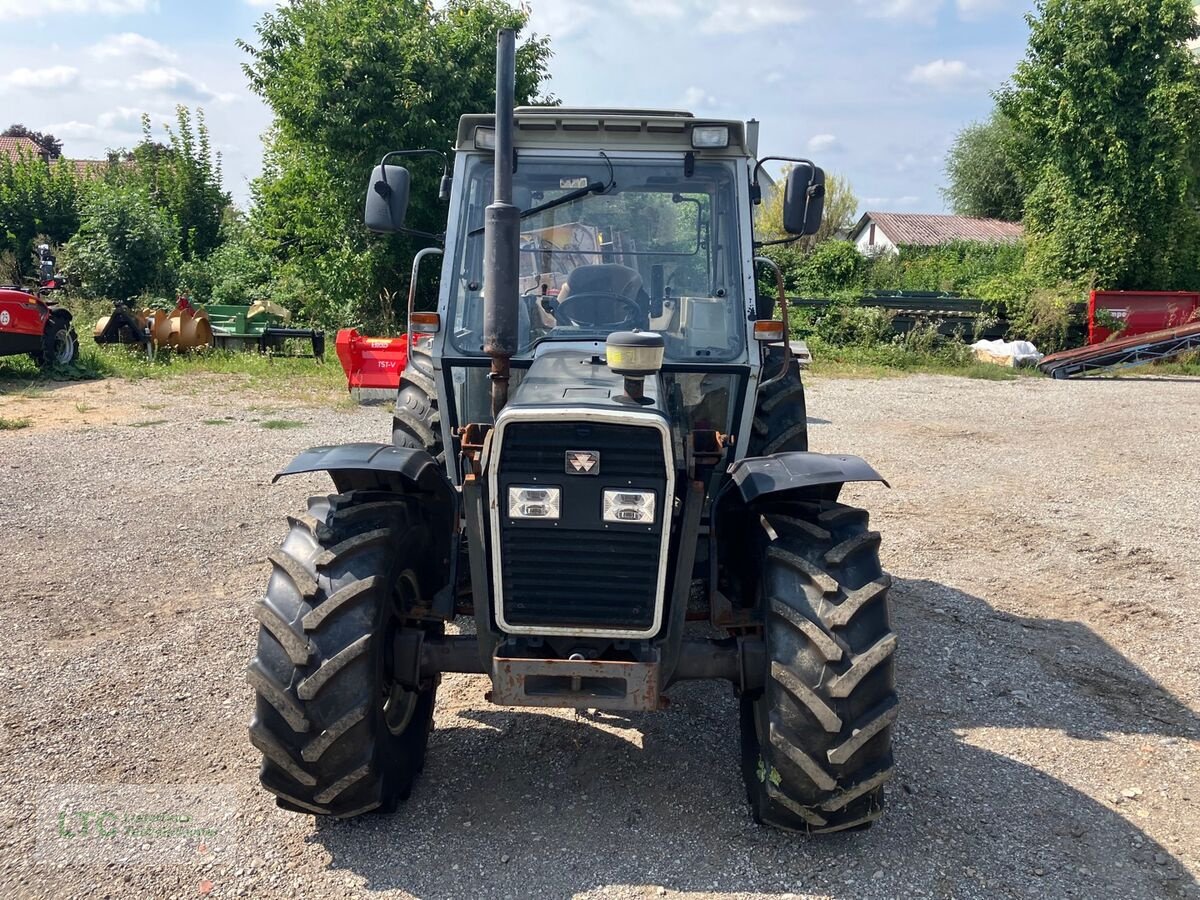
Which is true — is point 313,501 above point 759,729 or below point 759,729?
above

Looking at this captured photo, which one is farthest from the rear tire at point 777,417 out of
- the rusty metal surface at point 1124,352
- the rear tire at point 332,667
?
the rusty metal surface at point 1124,352

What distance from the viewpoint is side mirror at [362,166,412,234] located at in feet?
14.1

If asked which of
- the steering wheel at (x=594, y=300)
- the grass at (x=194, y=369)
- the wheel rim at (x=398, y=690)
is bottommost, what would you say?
the wheel rim at (x=398, y=690)

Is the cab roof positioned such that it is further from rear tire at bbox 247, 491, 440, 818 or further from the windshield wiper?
rear tire at bbox 247, 491, 440, 818

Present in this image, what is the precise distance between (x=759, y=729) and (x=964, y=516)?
16.0 feet

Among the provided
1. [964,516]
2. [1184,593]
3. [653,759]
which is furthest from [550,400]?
[964,516]

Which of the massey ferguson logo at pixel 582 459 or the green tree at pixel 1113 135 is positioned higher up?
the green tree at pixel 1113 135

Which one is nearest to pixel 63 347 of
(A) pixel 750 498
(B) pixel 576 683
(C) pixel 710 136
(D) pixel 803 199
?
(C) pixel 710 136

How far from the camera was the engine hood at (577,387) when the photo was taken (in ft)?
10.5

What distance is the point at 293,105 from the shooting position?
1587 centimetres

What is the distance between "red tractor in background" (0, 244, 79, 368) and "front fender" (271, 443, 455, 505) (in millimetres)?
11425

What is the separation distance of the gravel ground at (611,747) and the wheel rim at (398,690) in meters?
0.31

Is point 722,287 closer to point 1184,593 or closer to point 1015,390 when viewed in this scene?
point 1184,593

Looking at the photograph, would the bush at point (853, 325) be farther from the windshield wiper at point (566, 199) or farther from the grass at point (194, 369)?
the windshield wiper at point (566, 199)
